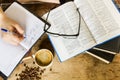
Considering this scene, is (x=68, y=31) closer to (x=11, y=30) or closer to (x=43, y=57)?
(x=43, y=57)

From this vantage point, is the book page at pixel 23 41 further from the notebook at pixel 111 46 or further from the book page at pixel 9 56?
the notebook at pixel 111 46

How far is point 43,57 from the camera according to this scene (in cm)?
112

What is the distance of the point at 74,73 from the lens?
113cm

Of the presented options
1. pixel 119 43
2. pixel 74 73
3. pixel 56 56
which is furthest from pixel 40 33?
pixel 119 43

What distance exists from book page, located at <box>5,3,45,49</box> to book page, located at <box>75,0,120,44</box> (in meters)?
0.22

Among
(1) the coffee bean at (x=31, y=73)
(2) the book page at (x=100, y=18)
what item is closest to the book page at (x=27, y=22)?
(1) the coffee bean at (x=31, y=73)

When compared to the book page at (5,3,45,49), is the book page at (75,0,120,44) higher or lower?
lower

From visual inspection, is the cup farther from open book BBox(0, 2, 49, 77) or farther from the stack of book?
the stack of book

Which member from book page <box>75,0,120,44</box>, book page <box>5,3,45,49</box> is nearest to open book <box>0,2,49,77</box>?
book page <box>5,3,45,49</box>

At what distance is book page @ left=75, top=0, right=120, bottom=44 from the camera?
3.56 ft

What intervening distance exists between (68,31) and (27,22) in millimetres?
206

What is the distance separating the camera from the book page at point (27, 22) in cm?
113

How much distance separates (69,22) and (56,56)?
18 cm

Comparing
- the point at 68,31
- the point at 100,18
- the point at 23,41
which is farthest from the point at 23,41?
the point at 100,18
